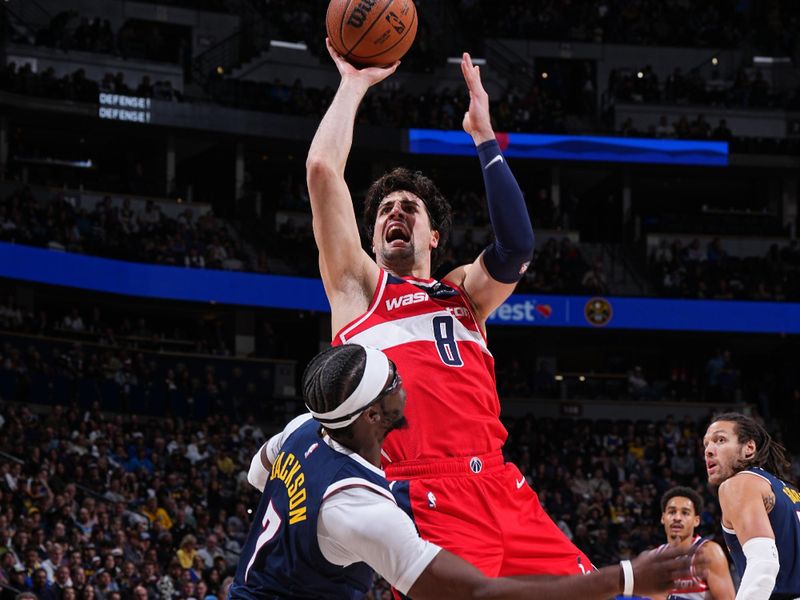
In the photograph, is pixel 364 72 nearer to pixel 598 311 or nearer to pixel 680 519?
pixel 680 519

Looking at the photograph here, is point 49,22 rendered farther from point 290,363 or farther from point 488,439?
point 488,439

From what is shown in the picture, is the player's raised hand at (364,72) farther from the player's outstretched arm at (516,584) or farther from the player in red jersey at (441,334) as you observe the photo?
the player's outstretched arm at (516,584)

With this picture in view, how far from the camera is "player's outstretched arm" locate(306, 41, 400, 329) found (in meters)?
5.32

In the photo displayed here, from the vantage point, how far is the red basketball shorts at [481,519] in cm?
498

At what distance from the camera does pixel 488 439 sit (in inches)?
209

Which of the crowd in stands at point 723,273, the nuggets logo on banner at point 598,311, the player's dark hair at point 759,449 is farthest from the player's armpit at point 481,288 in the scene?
the crowd in stands at point 723,273

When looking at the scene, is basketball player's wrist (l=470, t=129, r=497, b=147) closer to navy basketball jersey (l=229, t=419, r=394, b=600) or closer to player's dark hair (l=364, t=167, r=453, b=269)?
player's dark hair (l=364, t=167, r=453, b=269)

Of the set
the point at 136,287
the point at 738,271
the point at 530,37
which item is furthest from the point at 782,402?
the point at 136,287

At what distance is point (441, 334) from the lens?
5410 mm

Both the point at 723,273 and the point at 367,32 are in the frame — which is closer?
the point at 367,32

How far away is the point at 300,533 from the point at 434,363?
1.41 m

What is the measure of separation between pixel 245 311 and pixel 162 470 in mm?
10471

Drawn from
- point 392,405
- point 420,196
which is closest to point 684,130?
A: point 420,196

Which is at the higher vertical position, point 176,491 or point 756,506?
point 756,506
